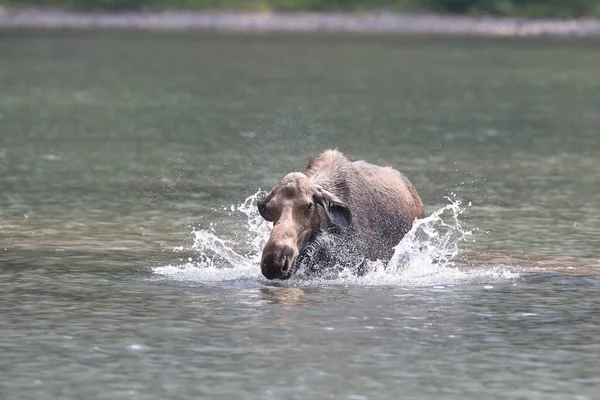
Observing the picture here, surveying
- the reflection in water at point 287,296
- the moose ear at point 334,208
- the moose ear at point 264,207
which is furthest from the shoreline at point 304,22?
the reflection in water at point 287,296

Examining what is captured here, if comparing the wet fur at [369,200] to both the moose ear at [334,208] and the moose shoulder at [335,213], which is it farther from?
the moose ear at [334,208]

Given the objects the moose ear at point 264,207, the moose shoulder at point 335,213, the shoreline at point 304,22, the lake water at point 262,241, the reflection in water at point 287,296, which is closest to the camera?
the lake water at point 262,241

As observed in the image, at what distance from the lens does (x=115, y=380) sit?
11.5 m

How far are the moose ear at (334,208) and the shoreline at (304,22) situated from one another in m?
53.6

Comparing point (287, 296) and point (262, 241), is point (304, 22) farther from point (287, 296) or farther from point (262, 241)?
point (287, 296)

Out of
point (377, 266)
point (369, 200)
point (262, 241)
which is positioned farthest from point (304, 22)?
point (377, 266)

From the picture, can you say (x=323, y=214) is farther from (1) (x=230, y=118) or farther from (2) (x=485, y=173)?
(1) (x=230, y=118)

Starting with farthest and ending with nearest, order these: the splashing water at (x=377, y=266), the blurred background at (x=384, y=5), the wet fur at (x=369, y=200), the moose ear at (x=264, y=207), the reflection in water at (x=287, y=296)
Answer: the blurred background at (x=384, y=5) < the wet fur at (x=369, y=200) < the splashing water at (x=377, y=266) < the moose ear at (x=264, y=207) < the reflection in water at (x=287, y=296)

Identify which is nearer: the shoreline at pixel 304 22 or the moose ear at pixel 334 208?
the moose ear at pixel 334 208

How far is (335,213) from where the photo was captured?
49.6 ft

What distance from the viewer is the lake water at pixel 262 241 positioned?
38.8 ft

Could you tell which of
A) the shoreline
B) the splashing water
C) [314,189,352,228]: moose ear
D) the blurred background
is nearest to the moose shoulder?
[314,189,352,228]: moose ear

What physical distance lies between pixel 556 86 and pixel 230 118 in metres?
11.6

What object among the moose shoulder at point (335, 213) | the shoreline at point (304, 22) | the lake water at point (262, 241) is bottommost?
the shoreline at point (304, 22)
